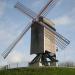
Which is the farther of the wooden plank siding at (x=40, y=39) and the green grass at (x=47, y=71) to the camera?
the wooden plank siding at (x=40, y=39)

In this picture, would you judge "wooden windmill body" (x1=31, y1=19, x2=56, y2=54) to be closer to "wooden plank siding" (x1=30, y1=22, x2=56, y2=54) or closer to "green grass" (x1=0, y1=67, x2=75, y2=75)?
"wooden plank siding" (x1=30, y1=22, x2=56, y2=54)

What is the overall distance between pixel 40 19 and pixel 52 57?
608 cm

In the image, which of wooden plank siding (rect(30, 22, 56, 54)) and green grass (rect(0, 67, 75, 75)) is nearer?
green grass (rect(0, 67, 75, 75))

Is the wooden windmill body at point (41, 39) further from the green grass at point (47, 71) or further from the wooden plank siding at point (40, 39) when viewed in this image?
the green grass at point (47, 71)

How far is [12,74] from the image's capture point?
128 feet

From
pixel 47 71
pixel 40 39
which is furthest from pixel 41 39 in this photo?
pixel 47 71

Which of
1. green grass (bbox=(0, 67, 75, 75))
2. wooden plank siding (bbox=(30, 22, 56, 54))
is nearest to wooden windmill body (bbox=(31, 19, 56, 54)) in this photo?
wooden plank siding (bbox=(30, 22, 56, 54))

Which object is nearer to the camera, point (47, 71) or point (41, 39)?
point (47, 71)

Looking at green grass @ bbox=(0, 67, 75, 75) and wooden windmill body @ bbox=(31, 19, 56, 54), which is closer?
green grass @ bbox=(0, 67, 75, 75)

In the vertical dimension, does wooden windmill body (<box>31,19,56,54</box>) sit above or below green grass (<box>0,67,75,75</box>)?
above

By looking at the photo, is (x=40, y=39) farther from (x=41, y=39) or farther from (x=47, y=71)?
(x=47, y=71)

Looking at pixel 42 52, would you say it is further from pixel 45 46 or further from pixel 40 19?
pixel 40 19

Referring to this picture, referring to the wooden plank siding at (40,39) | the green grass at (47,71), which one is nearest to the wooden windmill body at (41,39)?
the wooden plank siding at (40,39)

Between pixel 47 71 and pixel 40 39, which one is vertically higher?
pixel 40 39
